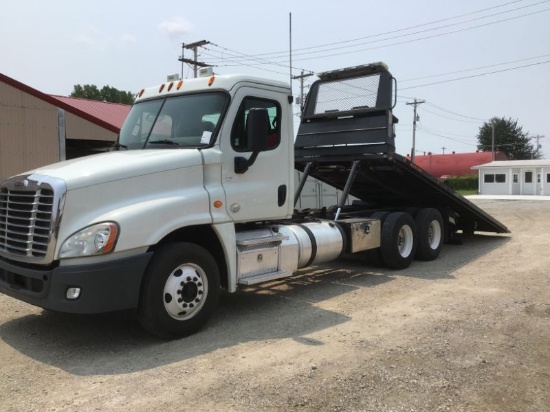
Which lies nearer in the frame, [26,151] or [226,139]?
[226,139]

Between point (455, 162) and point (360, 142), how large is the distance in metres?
58.6

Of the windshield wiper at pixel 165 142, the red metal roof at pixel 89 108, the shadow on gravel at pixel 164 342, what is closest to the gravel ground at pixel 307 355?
the shadow on gravel at pixel 164 342

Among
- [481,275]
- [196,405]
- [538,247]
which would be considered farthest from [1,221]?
[538,247]

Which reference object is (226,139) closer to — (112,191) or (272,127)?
(272,127)

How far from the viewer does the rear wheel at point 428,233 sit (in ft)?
32.1

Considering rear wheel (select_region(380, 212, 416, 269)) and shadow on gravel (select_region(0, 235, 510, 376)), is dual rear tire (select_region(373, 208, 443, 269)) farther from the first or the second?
shadow on gravel (select_region(0, 235, 510, 376))

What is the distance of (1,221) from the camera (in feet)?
17.2

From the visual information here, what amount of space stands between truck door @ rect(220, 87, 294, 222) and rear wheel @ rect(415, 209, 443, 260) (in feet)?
13.4

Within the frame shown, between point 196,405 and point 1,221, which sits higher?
point 1,221

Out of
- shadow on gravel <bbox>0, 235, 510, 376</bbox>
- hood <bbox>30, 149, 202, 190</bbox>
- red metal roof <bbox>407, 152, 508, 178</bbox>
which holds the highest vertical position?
red metal roof <bbox>407, 152, 508, 178</bbox>

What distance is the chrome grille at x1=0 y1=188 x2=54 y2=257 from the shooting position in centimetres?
469

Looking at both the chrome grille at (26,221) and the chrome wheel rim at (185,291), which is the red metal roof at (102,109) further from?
the chrome wheel rim at (185,291)

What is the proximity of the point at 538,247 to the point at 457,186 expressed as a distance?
152 feet

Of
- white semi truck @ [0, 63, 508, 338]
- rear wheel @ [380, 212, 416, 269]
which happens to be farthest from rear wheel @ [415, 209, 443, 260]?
white semi truck @ [0, 63, 508, 338]
